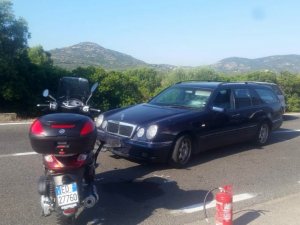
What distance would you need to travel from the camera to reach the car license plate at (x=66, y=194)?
13.4 ft

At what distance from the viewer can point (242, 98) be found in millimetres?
9242

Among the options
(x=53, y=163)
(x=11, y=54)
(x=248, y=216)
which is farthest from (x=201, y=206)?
(x=11, y=54)

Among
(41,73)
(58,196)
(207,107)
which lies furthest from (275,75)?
(58,196)

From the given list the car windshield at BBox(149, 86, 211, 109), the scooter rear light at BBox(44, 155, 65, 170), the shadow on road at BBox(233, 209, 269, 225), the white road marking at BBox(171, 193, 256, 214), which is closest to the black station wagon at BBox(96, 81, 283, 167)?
the car windshield at BBox(149, 86, 211, 109)

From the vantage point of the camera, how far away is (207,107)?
8094 mm

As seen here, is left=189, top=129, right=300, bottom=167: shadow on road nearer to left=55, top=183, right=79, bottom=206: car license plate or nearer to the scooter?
the scooter

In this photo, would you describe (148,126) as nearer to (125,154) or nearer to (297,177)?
(125,154)

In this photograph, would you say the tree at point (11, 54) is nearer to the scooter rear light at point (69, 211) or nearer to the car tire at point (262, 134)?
the car tire at point (262, 134)

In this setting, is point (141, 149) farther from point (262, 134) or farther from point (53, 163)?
point (262, 134)

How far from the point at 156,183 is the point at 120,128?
4.41 feet

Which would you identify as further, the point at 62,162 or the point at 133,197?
the point at 133,197

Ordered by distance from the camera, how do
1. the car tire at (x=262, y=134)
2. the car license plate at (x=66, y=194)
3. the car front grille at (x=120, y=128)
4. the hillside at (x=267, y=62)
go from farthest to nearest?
the hillside at (x=267, y=62), the car tire at (x=262, y=134), the car front grille at (x=120, y=128), the car license plate at (x=66, y=194)

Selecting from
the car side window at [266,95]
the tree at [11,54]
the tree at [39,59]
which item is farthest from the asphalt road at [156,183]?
the tree at [39,59]

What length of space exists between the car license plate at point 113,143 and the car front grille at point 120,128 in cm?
17
